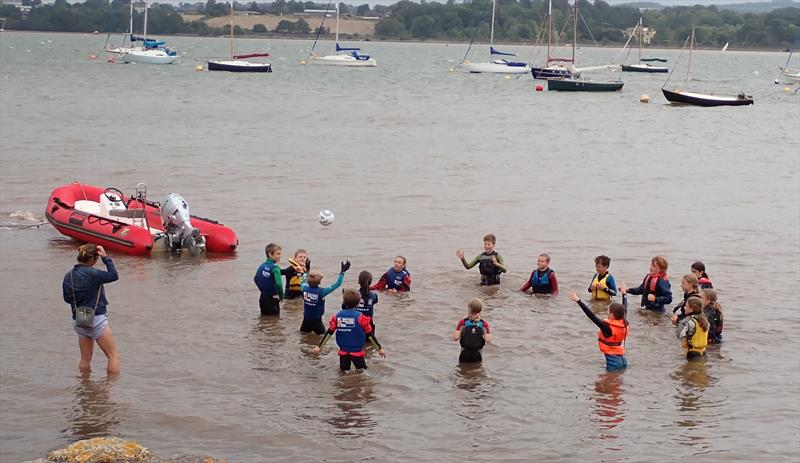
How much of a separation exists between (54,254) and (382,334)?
7906mm

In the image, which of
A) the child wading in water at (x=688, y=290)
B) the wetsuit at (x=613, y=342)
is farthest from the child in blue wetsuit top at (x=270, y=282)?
the child wading in water at (x=688, y=290)

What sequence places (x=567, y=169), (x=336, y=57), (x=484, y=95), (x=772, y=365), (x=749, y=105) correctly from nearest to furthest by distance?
(x=772, y=365)
(x=567, y=169)
(x=749, y=105)
(x=484, y=95)
(x=336, y=57)

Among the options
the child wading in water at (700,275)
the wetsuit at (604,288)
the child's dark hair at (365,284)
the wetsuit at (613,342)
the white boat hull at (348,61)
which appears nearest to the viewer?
the wetsuit at (613,342)

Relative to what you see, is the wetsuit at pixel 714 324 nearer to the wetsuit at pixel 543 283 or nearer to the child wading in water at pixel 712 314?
the child wading in water at pixel 712 314

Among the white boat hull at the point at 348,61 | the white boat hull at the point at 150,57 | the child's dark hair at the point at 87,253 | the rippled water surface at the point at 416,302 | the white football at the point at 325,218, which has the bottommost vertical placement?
the rippled water surface at the point at 416,302

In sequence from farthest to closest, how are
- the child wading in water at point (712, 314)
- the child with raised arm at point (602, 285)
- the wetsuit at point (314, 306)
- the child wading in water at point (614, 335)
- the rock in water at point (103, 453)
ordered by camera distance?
1. the child with raised arm at point (602, 285)
2. the child wading in water at point (712, 314)
3. the wetsuit at point (314, 306)
4. the child wading in water at point (614, 335)
5. the rock in water at point (103, 453)

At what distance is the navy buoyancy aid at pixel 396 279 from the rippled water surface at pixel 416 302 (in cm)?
46

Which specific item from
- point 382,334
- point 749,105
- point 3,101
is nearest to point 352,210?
point 382,334

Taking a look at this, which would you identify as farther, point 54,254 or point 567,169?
point 567,169

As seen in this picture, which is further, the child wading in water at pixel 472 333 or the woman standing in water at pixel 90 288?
the child wading in water at pixel 472 333

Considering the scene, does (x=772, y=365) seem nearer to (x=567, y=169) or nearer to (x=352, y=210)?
(x=352, y=210)

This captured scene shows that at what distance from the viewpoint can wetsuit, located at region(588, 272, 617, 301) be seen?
15.6m

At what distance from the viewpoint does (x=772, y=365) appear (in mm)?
13344

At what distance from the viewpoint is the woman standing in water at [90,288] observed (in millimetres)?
10891
